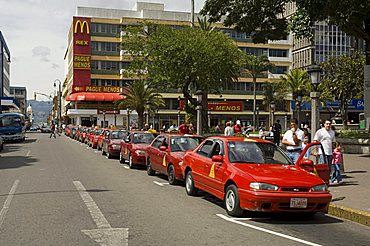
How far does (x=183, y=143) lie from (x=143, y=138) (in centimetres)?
513

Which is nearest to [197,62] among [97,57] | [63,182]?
[63,182]

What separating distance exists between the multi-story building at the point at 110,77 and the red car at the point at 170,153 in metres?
57.4

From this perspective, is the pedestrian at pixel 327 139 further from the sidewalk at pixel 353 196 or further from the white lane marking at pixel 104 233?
the white lane marking at pixel 104 233

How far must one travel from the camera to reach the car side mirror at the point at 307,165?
32.5ft

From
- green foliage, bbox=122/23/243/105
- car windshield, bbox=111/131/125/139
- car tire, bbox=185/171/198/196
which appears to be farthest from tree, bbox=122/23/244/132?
car tire, bbox=185/171/198/196

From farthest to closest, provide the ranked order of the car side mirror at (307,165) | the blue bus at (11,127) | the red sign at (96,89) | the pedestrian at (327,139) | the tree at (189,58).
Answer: the red sign at (96,89), the blue bus at (11,127), the tree at (189,58), the pedestrian at (327,139), the car side mirror at (307,165)

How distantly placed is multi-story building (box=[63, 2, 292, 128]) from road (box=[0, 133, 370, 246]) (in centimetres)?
6119

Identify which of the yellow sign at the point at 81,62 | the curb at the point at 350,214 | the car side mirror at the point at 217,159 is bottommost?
the curb at the point at 350,214

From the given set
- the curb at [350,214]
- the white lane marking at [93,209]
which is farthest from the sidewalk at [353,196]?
the white lane marking at [93,209]

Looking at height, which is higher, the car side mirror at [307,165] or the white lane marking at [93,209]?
the car side mirror at [307,165]

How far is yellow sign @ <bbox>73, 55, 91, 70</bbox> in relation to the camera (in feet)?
245

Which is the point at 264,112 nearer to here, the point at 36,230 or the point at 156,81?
the point at 156,81

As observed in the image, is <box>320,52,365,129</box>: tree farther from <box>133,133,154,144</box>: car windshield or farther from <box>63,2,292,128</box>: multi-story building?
<box>133,133,154,144</box>: car windshield

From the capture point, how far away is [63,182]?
1416 centimetres
